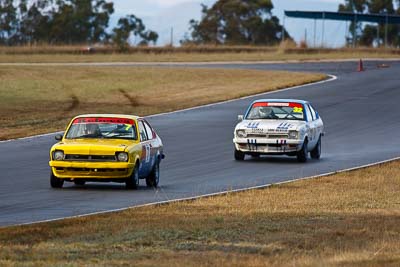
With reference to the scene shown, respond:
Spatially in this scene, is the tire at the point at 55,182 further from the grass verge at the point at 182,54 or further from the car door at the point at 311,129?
the grass verge at the point at 182,54

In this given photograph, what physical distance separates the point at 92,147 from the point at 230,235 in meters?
7.38

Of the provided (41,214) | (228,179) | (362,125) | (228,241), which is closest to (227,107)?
(362,125)

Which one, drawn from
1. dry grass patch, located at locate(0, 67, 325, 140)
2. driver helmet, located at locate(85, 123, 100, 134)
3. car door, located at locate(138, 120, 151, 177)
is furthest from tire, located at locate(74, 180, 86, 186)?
dry grass patch, located at locate(0, 67, 325, 140)

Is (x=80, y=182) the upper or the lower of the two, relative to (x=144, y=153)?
lower

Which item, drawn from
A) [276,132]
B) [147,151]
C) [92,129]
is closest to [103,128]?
[92,129]

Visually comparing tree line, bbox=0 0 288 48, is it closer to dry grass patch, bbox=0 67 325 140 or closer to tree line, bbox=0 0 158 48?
tree line, bbox=0 0 158 48

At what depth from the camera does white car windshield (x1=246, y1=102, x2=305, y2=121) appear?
28.8 m

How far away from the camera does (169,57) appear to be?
253 feet

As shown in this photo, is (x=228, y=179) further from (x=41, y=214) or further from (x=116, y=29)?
(x=116, y=29)

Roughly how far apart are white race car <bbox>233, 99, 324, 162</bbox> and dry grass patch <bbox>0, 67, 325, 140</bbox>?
8.09 m

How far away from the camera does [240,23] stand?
115062mm

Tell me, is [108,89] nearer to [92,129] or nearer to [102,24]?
[92,129]

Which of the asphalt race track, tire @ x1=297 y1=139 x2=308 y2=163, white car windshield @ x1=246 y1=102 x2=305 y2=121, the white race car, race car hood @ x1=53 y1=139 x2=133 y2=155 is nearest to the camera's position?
the asphalt race track

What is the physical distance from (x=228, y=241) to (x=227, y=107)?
1221 inches
